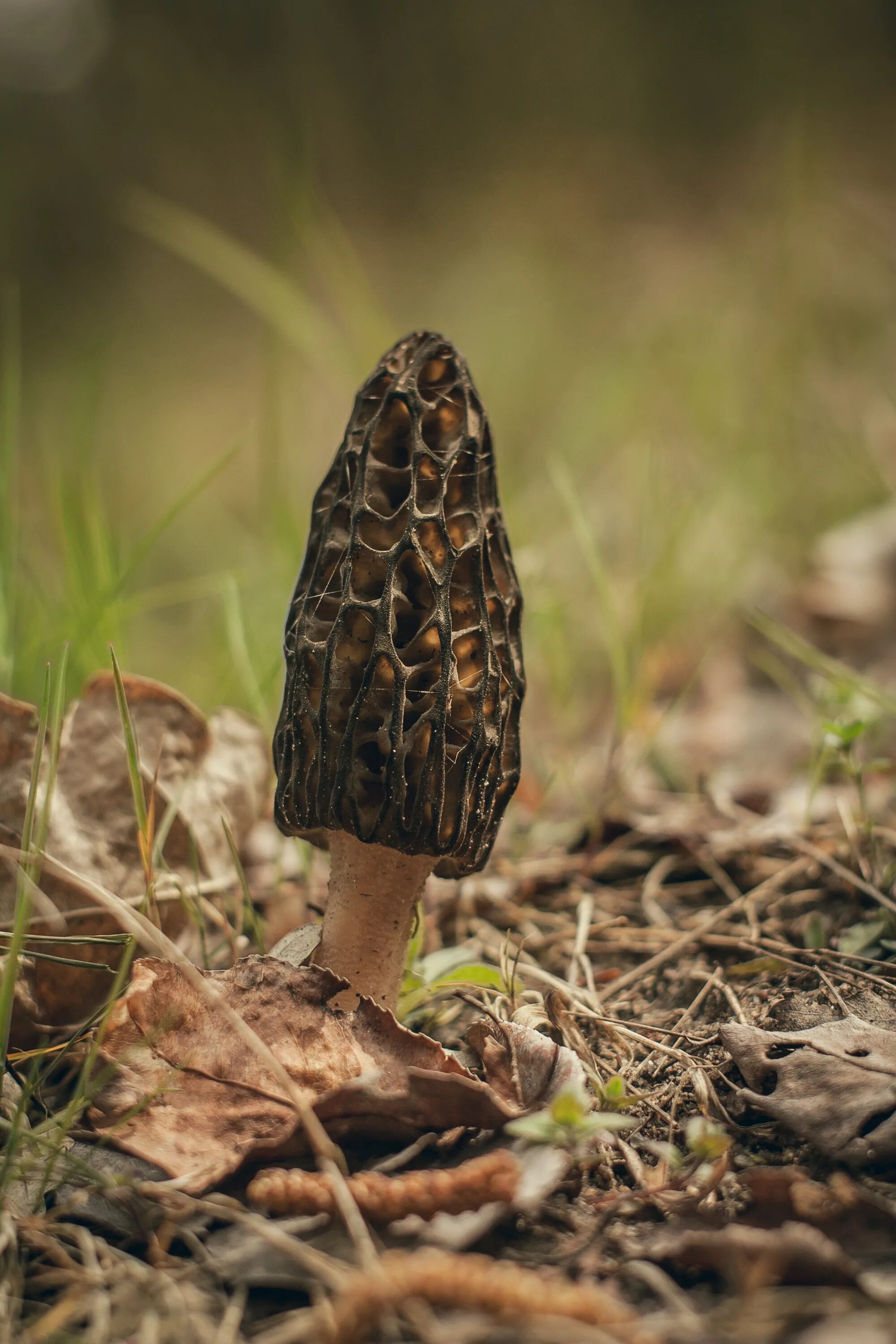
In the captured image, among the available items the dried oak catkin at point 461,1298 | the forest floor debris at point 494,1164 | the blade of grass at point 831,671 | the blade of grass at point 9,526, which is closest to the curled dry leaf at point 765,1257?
the forest floor debris at point 494,1164

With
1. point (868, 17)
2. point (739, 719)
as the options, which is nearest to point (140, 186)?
point (868, 17)

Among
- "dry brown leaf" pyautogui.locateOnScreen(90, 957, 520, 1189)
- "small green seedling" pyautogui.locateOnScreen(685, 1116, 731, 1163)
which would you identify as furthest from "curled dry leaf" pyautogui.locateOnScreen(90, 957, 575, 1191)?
"small green seedling" pyautogui.locateOnScreen(685, 1116, 731, 1163)

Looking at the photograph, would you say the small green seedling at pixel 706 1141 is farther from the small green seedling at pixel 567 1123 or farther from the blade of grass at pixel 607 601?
the blade of grass at pixel 607 601

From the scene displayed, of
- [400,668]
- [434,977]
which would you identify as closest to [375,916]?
[434,977]

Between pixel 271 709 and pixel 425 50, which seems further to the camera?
pixel 425 50

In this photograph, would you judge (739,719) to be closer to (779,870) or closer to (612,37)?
(779,870)

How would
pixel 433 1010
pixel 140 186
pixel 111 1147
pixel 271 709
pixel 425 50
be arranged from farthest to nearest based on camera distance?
pixel 140 186
pixel 425 50
pixel 271 709
pixel 433 1010
pixel 111 1147

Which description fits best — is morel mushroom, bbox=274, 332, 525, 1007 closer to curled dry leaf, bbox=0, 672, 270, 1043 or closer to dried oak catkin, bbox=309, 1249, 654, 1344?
curled dry leaf, bbox=0, 672, 270, 1043
